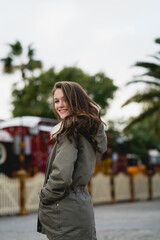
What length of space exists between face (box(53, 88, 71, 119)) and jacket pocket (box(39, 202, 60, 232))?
2.03ft

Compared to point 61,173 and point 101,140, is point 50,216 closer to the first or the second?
point 61,173

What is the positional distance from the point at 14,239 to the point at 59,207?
4.61 metres

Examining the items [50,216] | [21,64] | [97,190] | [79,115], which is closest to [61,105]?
[79,115]

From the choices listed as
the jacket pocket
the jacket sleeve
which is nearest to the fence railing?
the jacket pocket

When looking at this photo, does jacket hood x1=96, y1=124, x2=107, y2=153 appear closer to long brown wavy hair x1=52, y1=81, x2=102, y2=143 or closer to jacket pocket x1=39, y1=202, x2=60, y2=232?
long brown wavy hair x1=52, y1=81, x2=102, y2=143

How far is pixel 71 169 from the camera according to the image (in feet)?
7.97

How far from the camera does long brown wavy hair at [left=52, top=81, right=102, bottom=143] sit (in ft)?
8.28

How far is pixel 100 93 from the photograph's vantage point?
123ft

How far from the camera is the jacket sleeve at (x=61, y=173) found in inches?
94.5

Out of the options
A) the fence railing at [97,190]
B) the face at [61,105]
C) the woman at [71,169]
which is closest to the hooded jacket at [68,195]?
the woman at [71,169]

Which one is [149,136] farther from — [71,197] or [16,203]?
[71,197]

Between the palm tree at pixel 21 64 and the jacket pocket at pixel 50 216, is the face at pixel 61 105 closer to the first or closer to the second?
the jacket pocket at pixel 50 216

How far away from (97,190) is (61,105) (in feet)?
48.1

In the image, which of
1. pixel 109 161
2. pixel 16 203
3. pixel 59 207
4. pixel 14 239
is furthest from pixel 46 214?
pixel 109 161
